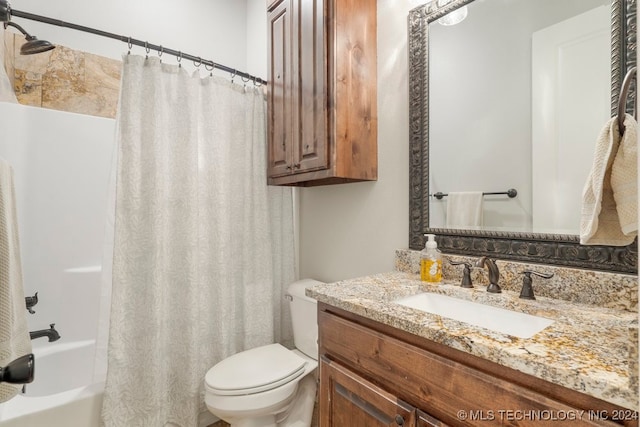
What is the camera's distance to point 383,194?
153 cm

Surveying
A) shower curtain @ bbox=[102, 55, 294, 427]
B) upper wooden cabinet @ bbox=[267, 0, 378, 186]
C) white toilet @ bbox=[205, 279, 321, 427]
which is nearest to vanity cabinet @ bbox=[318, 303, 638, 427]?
white toilet @ bbox=[205, 279, 321, 427]

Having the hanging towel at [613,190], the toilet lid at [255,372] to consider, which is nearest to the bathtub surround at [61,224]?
the toilet lid at [255,372]

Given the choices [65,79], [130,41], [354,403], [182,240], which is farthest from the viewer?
[65,79]

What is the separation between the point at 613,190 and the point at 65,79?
8.79ft

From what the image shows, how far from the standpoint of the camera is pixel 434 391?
2.40 feet

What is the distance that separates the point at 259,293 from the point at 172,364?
0.55m

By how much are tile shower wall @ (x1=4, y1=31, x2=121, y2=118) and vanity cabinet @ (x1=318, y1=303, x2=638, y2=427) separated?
205 centimetres

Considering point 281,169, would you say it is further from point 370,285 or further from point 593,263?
point 593,263

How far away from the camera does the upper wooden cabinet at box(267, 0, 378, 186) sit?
1.37 metres

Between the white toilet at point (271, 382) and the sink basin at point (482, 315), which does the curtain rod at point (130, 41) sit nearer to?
the white toilet at point (271, 382)

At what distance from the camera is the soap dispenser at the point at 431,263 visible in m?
1.19

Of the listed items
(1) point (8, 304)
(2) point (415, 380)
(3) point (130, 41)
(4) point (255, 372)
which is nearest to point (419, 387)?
(2) point (415, 380)

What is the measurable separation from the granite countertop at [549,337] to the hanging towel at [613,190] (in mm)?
206

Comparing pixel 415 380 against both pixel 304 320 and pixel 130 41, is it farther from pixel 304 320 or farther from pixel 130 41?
pixel 130 41
